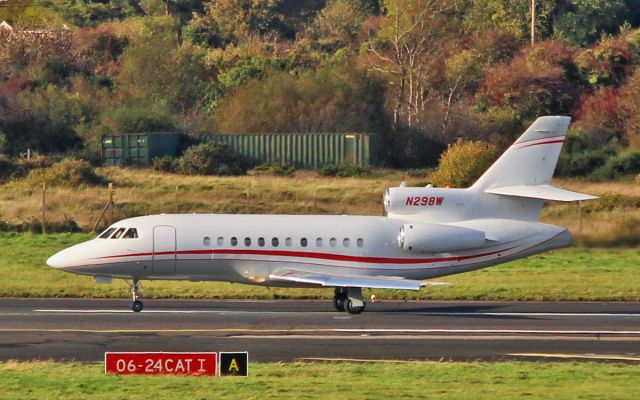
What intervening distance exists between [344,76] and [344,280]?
44882 millimetres

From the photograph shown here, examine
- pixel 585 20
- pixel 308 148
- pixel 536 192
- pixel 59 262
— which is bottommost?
pixel 59 262

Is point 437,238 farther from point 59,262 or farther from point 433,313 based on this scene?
point 59,262

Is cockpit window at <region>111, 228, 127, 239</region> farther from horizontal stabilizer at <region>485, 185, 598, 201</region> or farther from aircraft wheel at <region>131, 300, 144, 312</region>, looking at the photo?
horizontal stabilizer at <region>485, 185, 598, 201</region>

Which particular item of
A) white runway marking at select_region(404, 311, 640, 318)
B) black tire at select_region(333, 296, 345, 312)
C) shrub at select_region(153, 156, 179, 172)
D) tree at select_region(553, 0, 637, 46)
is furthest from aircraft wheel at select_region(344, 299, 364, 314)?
tree at select_region(553, 0, 637, 46)

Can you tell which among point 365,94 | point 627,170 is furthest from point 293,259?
point 365,94

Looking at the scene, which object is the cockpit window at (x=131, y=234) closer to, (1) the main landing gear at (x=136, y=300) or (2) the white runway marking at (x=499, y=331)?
(1) the main landing gear at (x=136, y=300)

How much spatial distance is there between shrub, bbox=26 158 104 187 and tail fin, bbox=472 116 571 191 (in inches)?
1153

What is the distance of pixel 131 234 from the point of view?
31062 mm

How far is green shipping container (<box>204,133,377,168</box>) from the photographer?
6525cm

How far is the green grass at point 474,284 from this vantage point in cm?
3453

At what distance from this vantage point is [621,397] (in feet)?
62.3

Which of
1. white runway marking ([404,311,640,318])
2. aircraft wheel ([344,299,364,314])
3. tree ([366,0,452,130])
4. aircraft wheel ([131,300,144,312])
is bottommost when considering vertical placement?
white runway marking ([404,311,640,318])

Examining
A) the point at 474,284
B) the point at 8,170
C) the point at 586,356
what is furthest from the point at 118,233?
the point at 8,170

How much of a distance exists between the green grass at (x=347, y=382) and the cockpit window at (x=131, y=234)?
8.48 metres
